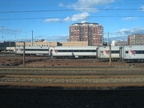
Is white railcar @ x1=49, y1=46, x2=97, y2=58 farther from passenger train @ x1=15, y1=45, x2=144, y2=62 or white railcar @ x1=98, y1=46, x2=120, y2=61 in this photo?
white railcar @ x1=98, y1=46, x2=120, y2=61

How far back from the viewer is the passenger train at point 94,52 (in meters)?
31.9

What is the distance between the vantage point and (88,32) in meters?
153

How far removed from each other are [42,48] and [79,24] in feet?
337

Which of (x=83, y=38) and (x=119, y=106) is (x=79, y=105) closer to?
(x=119, y=106)

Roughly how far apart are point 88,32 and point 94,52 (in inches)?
4303

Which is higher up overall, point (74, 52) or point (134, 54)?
point (74, 52)

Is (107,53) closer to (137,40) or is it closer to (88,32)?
(137,40)

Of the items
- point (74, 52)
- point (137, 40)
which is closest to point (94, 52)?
point (74, 52)

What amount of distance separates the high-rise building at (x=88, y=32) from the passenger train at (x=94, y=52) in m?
97.5

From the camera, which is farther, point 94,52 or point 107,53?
point 94,52

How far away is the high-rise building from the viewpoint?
493ft

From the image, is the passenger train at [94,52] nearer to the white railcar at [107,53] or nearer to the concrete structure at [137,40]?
the white railcar at [107,53]

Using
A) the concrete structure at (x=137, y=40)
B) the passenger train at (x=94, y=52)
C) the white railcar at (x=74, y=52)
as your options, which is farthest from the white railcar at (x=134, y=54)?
the concrete structure at (x=137, y=40)

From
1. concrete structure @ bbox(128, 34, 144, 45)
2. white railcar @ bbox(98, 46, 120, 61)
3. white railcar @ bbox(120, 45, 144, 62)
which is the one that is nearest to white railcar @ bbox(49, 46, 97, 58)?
white railcar @ bbox(98, 46, 120, 61)
